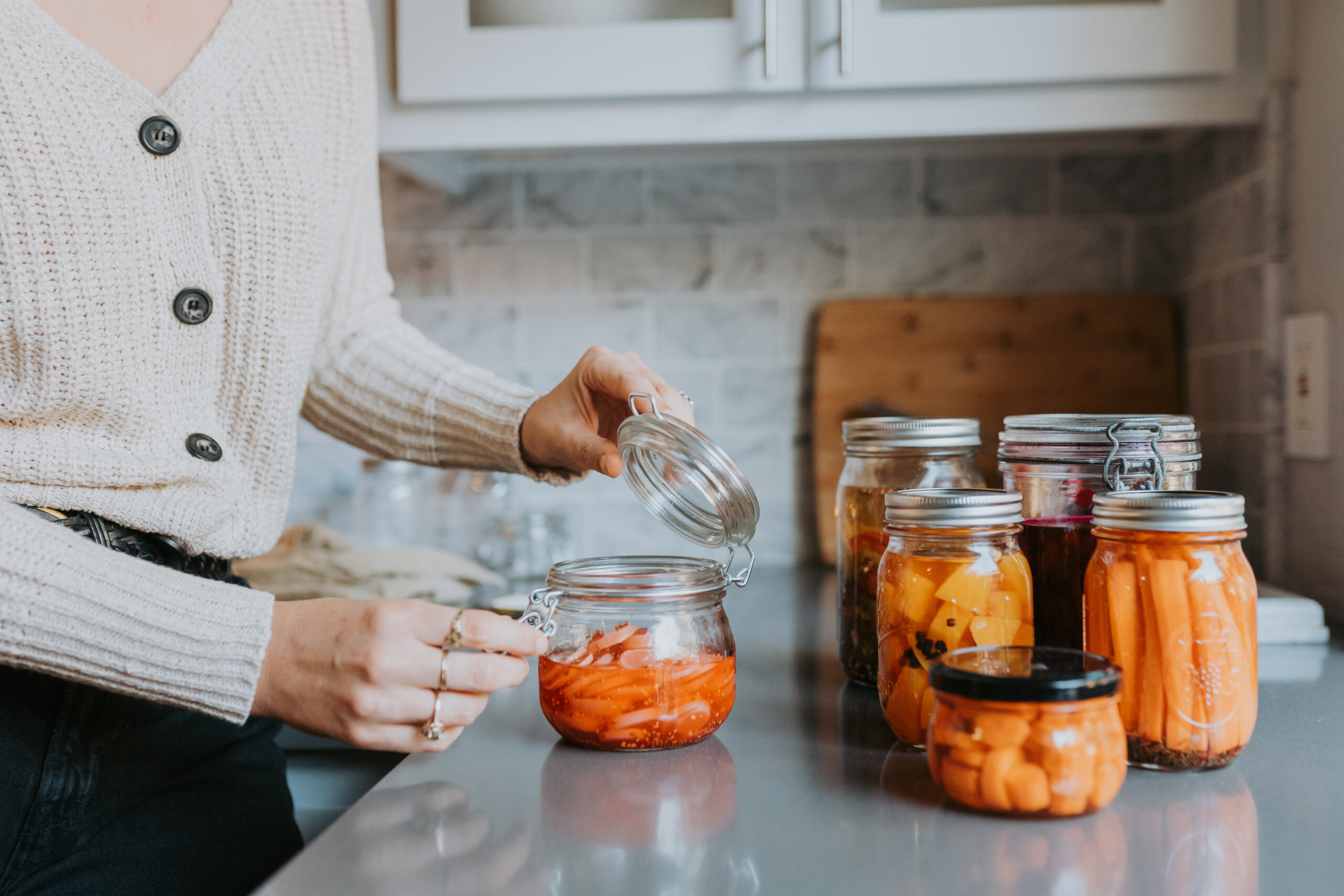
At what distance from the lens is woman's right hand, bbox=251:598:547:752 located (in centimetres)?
58

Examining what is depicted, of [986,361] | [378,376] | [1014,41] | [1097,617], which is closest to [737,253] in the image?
[986,361]

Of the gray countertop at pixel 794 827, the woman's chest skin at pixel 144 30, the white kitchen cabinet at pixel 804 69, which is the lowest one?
the gray countertop at pixel 794 827

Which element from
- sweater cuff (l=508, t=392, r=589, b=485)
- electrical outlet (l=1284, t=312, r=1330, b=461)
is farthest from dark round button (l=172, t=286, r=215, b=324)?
electrical outlet (l=1284, t=312, r=1330, b=461)

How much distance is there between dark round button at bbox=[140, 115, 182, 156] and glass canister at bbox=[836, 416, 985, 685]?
0.55 metres

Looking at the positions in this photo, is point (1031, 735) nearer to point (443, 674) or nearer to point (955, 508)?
point (955, 508)

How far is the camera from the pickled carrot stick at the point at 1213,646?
560mm

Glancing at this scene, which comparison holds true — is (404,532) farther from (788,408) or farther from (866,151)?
(866,151)

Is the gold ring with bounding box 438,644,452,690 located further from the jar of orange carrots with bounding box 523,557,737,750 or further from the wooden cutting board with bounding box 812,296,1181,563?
the wooden cutting board with bounding box 812,296,1181,563

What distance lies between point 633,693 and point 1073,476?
329 mm

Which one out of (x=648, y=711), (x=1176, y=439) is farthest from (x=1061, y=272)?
(x=648, y=711)

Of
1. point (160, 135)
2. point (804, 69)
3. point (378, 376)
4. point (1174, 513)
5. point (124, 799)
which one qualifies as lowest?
point (124, 799)

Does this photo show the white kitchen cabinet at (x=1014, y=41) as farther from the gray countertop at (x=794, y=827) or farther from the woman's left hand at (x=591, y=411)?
the gray countertop at (x=794, y=827)

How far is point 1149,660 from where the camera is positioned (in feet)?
1.87

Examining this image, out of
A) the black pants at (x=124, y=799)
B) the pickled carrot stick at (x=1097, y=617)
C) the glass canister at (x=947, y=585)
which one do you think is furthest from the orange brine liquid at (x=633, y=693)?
the black pants at (x=124, y=799)
